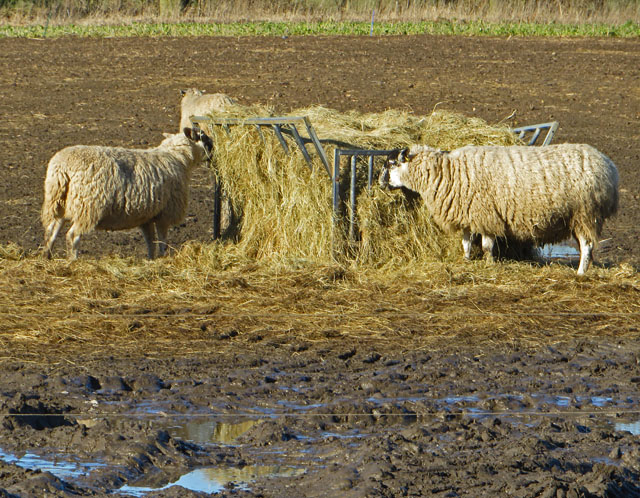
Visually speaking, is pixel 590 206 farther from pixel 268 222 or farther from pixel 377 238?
pixel 268 222

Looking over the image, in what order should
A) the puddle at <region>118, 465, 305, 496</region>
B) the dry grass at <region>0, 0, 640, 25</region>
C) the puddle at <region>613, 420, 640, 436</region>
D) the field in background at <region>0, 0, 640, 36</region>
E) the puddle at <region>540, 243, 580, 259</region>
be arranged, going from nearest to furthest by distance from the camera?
the puddle at <region>118, 465, 305, 496</region> < the puddle at <region>613, 420, 640, 436</region> < the puddle at <region>540, 243, 580, 259</region> < the field in background at <region>0, 0, 640, 36</region> < the dry grass at <region>0, 0, 640, 25</region>

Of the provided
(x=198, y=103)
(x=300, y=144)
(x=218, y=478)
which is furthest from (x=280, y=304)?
(x=198, y=103)

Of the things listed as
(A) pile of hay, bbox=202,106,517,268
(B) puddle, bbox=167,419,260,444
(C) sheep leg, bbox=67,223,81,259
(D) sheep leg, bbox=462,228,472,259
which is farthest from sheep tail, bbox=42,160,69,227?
(B) puddle, bbox=167,419,260,444

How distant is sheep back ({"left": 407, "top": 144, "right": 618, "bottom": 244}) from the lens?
1098cm

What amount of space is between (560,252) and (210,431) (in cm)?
803

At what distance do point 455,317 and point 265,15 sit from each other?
29471 millimetres

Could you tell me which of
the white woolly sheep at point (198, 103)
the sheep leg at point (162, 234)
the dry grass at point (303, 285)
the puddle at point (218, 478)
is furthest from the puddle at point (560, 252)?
the puddle at point (218, 478)

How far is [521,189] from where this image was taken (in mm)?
11078

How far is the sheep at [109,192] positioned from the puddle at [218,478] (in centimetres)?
594

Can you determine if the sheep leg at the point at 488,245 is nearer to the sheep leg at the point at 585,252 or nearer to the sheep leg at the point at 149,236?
the sheep leg at the point at 585,252

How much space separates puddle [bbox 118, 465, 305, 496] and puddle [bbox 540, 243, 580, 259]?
752 centimetres

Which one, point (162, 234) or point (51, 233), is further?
point (162, 234)

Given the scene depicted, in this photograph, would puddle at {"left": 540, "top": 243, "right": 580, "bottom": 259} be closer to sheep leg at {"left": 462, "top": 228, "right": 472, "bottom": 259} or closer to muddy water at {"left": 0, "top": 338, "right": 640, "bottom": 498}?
sheep leg at {"left": 462, "top": 228, "right": 472, "bottom": 259}

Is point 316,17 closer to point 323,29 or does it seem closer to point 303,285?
point 323,29
